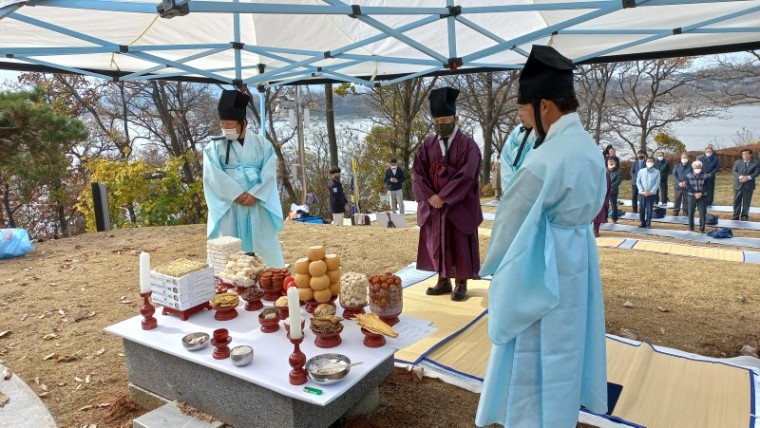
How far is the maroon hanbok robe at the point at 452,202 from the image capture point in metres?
4.79

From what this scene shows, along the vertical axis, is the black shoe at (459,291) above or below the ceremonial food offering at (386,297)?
below

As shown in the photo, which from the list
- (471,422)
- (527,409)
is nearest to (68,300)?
(471,422)

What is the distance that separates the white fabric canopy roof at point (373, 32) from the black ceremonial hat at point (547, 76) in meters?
2.34

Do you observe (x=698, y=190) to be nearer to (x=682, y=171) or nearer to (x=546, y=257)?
(x=682, y=171)

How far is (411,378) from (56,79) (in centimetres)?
2056

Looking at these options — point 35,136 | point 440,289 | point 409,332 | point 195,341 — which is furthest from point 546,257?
point 35,136

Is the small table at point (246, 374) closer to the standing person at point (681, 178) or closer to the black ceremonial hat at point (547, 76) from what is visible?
the black ceremonial hat at point (547, 76)

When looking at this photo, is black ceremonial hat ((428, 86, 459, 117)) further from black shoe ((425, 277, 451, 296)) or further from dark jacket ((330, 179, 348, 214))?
dark jacket ((330, 179, 348, 214))

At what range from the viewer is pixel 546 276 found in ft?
6.88

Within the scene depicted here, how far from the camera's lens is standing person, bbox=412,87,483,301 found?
188 inches

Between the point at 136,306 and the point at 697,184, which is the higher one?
the point at 697,184

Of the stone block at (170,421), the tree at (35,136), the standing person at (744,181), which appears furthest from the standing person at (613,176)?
the tree at (35,136)

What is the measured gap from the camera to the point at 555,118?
2195mm

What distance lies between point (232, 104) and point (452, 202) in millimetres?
2290
